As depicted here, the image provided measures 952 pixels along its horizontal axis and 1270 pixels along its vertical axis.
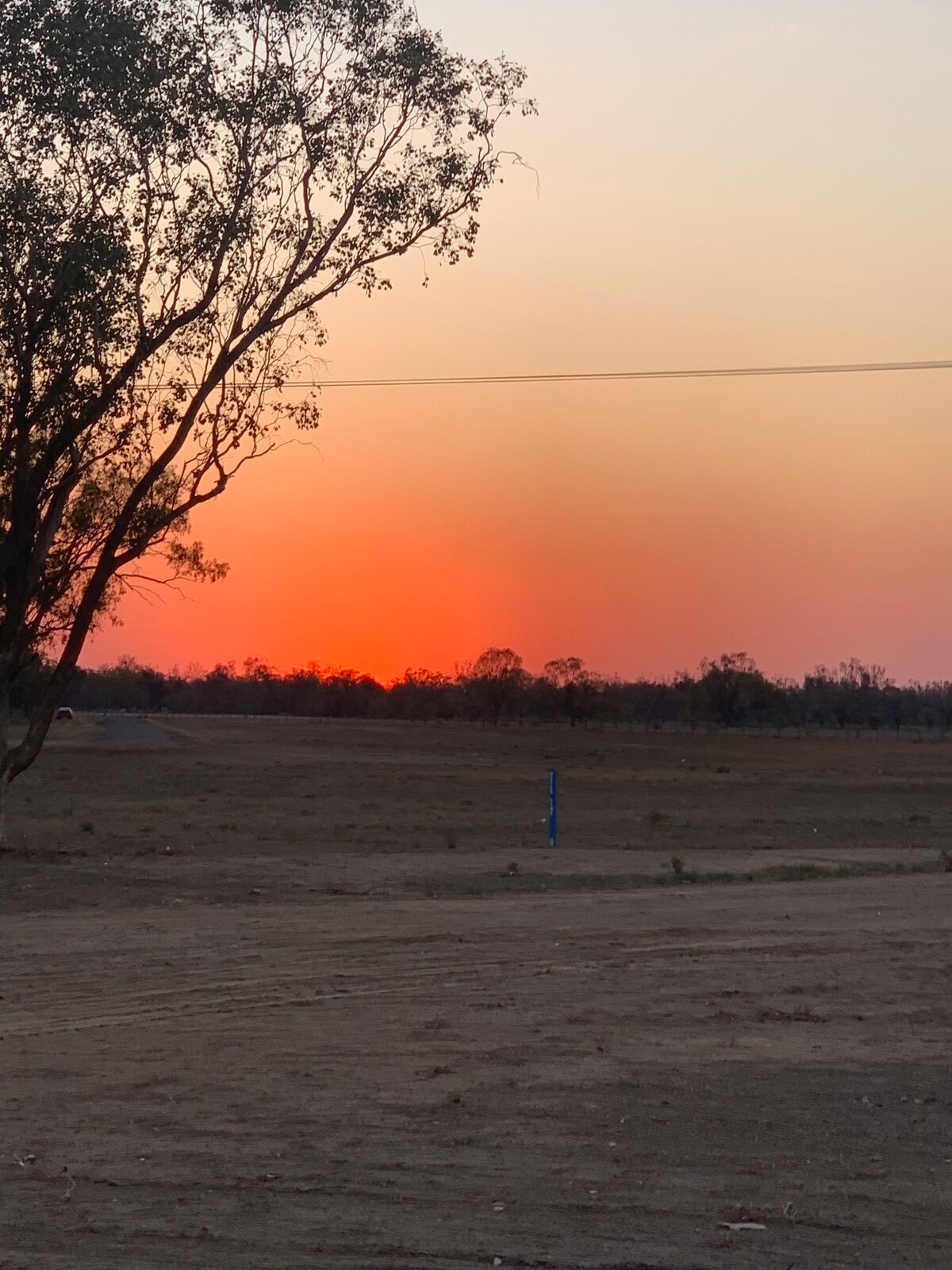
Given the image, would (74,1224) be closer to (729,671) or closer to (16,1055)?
(16,1055)

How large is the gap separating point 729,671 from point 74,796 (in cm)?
12921

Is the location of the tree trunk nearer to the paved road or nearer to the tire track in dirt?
the tire track in dirt

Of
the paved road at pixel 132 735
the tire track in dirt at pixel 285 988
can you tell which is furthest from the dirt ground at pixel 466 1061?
the paved road at pixel 132 735

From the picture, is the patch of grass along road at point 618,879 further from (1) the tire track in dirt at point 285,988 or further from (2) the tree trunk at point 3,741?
(2) the tree trunk at point 3,741

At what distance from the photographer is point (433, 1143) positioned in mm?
8078

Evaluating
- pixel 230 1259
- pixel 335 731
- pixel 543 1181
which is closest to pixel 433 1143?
pixel 543 1181

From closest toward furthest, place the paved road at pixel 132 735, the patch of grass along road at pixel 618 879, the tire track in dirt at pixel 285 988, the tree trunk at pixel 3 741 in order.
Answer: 1. the tire track in dirt at pixel 285 988
2. the patch of grass along road at pixel 618 879
3. the tree trunk at pixel 3 741
4. the paved road at pixel 132 735

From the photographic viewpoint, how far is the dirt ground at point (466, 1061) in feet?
22.1

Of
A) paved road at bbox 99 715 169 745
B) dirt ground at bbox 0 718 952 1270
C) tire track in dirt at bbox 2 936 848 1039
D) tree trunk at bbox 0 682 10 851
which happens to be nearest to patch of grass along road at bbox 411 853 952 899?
dirt ground at bbox 0 718 952 1270

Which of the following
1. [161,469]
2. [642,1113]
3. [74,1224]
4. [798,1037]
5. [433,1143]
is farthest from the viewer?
[161,469]

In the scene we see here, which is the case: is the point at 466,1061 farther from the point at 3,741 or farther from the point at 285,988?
the point at 3,741

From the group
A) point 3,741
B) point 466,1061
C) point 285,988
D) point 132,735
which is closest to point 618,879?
point 3,741

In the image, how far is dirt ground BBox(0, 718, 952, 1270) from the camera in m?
6.72

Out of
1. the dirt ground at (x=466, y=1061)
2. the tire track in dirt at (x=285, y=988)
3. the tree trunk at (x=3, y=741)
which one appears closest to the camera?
the dirt ground at (x=466, y=1061)
